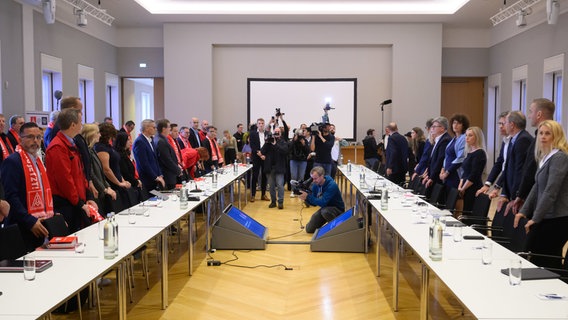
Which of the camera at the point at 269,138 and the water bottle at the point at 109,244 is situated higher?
the camera at the point at 269,138

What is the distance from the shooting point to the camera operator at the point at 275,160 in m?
9.77

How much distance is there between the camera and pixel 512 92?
13.3 metres

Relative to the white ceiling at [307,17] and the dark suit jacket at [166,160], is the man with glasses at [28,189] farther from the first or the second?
the white ceiling at [307,17]

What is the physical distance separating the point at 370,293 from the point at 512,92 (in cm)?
998

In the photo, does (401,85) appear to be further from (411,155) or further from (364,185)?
(364,185)

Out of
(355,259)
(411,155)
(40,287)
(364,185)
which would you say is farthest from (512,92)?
(40,287)

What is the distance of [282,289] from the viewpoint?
16.5 feet

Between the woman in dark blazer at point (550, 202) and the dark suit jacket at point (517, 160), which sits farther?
the dark suit jacket at point (517, 160)

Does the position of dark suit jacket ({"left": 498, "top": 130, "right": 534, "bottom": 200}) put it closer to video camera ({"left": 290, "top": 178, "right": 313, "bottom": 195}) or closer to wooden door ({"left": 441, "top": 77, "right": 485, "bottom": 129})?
video camera ({"left": 290, "top": 178, "right": 313, "bottom": 195})

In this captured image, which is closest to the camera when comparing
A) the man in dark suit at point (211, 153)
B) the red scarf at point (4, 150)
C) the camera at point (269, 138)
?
the red scarf at point (4, 150)

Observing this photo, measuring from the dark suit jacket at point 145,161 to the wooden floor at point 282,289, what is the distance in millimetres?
895

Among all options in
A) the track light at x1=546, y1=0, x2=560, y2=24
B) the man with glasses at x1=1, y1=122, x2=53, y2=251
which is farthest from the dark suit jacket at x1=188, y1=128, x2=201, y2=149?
the track light at x1=546, y1=0, x2=560, y2=24

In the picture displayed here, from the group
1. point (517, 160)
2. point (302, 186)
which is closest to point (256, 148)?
point (302, 186)

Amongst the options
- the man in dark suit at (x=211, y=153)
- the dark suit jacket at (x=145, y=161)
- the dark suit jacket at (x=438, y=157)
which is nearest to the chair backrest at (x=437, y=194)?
the dark suit jacket at (x=438, y=157)
